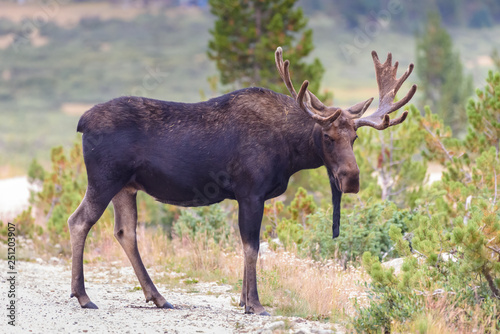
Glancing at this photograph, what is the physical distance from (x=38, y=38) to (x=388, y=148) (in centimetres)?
6306

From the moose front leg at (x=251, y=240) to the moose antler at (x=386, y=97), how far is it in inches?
53.0

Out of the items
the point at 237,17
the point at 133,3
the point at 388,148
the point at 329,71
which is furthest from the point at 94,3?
the point at 388,148

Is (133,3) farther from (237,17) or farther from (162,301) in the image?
(162,301)

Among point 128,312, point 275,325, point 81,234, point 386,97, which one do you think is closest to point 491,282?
point 275,325

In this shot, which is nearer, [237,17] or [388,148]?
[388,148]

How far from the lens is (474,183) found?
10.4 metres

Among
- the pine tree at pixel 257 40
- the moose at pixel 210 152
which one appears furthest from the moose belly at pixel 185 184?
the pine tree at pixel 257 40

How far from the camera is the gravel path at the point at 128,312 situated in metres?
6.32

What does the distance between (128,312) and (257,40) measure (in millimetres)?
11664

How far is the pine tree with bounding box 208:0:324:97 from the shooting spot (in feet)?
55.3

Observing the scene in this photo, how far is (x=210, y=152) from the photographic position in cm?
722

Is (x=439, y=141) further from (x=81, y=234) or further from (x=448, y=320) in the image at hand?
(x=81, y=234)

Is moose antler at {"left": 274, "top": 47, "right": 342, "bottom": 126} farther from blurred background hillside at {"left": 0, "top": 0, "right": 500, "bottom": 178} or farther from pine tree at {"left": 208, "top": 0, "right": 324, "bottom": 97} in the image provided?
blurred background hillside at {"left": 0, "top": 0, "right": 500, "bottom": 178}

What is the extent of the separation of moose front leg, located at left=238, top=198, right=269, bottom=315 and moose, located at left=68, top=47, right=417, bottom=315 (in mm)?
10
